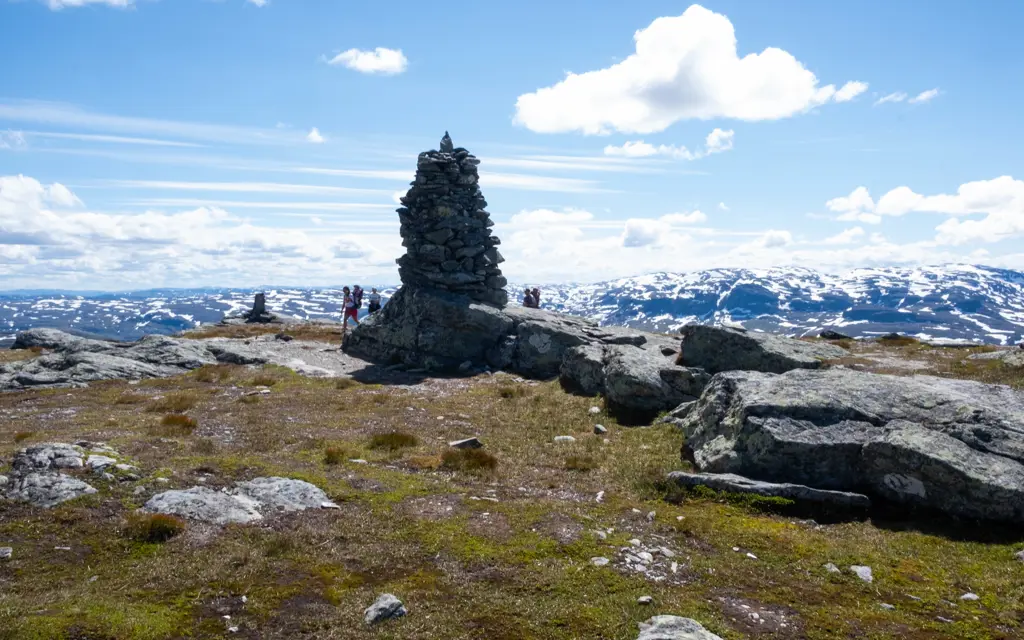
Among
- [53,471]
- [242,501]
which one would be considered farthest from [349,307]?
[242,501]

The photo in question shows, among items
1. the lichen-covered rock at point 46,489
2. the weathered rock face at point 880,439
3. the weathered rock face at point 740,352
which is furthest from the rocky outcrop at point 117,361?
the weathered rock face at point 880,439

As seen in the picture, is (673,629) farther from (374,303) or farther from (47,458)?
(374,303)

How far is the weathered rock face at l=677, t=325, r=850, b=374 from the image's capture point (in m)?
28.6

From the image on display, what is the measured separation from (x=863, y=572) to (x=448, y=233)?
36.2m

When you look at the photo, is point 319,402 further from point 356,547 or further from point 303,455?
point 356,547

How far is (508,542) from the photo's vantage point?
12.6 m

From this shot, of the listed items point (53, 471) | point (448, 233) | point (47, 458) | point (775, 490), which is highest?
point (448, 233)

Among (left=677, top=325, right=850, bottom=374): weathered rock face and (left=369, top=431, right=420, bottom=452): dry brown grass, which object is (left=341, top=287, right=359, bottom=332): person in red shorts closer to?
(left=677, top=325, right=850, bottom=374): weathered rock face

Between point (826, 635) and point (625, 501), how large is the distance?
21.4ft

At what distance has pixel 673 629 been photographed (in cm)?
919

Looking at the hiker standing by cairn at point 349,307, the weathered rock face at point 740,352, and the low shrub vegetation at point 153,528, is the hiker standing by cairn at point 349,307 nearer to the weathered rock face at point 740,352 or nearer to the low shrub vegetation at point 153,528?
the weathered rock face at point 740,352

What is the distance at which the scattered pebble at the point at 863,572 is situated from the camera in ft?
38.4

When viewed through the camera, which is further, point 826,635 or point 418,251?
point 418,251

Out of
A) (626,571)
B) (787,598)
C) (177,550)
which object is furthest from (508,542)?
(177,550)
